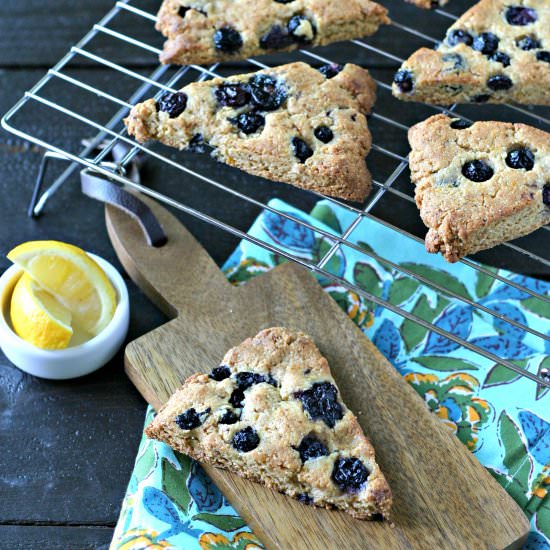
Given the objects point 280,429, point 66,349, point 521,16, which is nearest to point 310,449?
point 280,429

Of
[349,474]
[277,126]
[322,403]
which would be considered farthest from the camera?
[277,126]

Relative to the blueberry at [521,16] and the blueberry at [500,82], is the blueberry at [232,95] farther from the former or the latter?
the blueberry at [521,16]

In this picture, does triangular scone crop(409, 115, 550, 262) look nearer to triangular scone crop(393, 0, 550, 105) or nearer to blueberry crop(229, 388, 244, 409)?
triangular scone crop(393, 0, 550, 105)

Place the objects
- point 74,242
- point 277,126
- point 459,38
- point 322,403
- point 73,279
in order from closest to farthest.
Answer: point 322,403 → point 277,126 → point 73,279 → point 459,38 → point 74,242

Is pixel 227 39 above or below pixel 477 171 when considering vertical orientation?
above

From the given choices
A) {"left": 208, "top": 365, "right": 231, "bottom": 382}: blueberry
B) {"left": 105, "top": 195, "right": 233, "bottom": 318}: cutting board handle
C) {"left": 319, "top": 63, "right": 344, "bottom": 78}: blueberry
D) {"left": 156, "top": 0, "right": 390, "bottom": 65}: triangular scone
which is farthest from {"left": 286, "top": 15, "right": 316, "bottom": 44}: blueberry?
{"left": 208, "top": 365, "right": 231, "bottom": 382}: blueberry

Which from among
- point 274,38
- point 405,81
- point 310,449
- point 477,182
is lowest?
point 310,449

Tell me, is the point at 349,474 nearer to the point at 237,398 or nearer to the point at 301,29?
the point at 237,398
